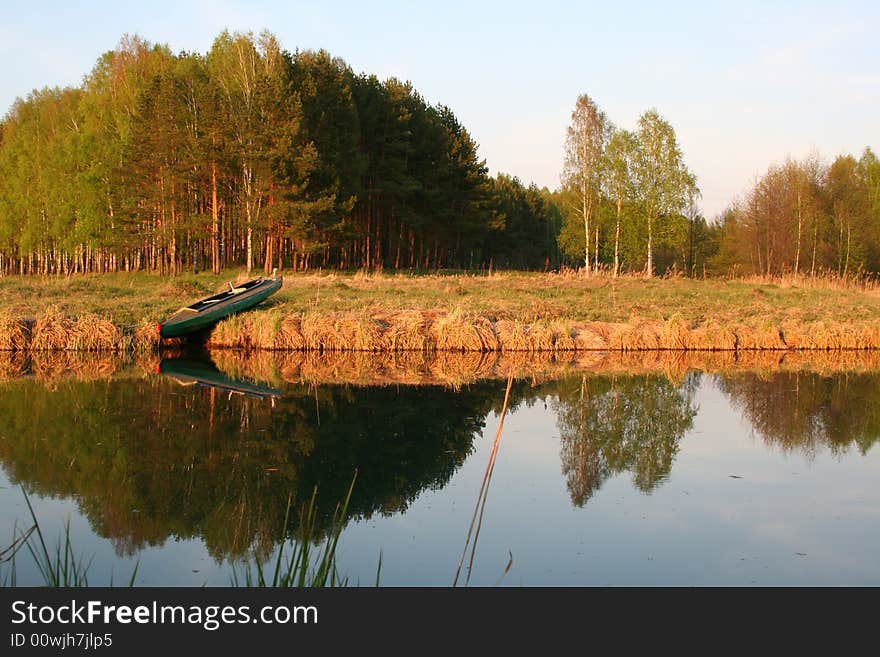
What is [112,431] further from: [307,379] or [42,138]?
[42,138]

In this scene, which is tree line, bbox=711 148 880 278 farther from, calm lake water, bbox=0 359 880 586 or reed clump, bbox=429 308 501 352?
calm lake water, bbox=0 359 880 586

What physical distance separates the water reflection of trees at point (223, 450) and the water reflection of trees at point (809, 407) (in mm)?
3379

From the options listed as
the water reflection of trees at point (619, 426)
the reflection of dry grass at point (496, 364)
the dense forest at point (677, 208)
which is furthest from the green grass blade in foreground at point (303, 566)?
the dense forest at point (677, 208)

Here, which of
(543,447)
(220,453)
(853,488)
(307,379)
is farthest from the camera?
(307,379)

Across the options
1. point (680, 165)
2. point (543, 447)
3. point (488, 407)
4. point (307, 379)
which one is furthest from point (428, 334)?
point (680, 165)

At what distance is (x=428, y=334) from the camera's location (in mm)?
16141

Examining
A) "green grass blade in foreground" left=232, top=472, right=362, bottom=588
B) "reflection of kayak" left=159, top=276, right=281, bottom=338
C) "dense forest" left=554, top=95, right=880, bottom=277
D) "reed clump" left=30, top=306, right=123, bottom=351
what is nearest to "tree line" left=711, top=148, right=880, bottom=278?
"dense forest" left=554, top=95, right=880, bottom=277

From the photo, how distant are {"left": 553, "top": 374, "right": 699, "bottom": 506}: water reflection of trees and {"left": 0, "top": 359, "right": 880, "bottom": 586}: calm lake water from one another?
0.13ft

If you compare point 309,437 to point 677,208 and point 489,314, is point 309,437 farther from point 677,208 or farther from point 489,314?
point 677,208

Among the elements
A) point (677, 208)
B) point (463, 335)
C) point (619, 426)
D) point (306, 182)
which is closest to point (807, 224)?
point (677, 208)

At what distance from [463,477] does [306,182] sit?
21.9 metres

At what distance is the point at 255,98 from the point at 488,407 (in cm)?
2182

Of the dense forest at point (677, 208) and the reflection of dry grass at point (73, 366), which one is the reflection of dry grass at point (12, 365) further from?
the dense forest at point (677, 208)

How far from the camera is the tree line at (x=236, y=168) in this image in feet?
94.5
